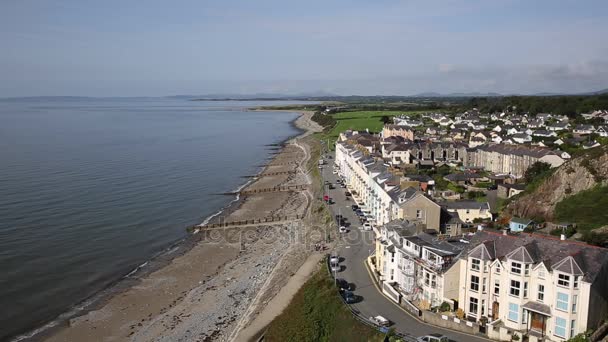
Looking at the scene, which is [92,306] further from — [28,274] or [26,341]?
[28,274]

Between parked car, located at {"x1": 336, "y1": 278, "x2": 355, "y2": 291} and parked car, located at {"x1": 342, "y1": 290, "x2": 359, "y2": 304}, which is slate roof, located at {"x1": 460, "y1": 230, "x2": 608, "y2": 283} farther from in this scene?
parked car, located at {"x1": 336, "y1": 278, "x2": 355, "y2": 291}

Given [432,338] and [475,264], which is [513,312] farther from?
[432,338]

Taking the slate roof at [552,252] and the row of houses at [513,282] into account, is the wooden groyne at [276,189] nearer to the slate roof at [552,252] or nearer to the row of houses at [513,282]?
the row of houses at [513,282]

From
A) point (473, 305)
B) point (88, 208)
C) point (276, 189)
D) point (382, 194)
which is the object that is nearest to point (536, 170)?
point (382, 194)

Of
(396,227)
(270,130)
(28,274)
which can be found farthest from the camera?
(270,130)

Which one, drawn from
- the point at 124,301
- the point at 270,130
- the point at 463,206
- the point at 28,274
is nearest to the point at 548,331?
the point at 463,206

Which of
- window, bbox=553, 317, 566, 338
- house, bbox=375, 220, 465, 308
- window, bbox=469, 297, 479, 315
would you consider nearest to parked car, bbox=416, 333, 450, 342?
window, bbox=469, 297, 479, 315
